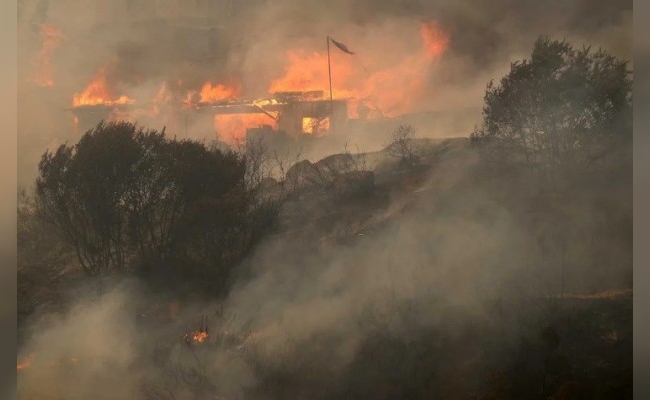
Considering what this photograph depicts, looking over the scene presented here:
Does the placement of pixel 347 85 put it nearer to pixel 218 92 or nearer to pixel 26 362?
pixel 218 92

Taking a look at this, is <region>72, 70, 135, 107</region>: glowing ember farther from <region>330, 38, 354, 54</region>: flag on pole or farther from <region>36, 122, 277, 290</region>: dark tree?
<region>330, 38, 354, 54</region>: flag on pole

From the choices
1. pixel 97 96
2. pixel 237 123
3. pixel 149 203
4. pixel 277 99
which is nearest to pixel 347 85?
pixel 277 99

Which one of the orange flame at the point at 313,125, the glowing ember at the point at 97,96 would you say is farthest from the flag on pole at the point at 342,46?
the glowing ember at the point at 97,96

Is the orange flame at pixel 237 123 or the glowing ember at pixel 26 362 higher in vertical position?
the orange flame at pixel 237 123

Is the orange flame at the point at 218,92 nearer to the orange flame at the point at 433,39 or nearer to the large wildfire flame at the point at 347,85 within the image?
the large wildfire flame at the point at 347,85

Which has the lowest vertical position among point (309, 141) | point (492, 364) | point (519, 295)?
point (492, 364)

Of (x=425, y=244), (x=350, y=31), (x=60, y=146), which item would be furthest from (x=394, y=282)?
(x=60, y=146)

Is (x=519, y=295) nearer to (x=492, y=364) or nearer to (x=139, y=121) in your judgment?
(x=492, y=364)
